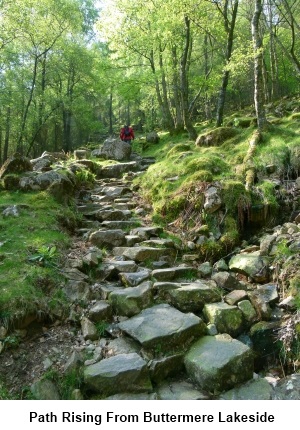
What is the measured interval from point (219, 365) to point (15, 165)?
7.55 m

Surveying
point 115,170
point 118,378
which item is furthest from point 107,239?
point 115,170

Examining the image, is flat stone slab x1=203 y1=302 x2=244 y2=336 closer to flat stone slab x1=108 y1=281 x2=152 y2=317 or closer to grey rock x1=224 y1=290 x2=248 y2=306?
grey rock x1=224 y1=290 x2=248 y2=306

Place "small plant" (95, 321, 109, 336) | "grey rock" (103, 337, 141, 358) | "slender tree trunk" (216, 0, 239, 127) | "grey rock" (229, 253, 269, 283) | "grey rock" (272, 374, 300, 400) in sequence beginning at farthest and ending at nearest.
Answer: "slender tree trunk" (216, 0, 239, 127), "grey rock" (229, 253, 269, 283), "small plant" (95, 321, 109, 336), "grey rock" (103, 337, 141, 358), "grey rock" (272, 374, 300, 400)

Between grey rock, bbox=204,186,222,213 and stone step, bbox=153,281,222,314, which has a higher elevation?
grey rock, bbox=204,186,222,213

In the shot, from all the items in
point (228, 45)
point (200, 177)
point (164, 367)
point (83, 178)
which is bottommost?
point (164, 367)

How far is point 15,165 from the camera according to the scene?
9.05m

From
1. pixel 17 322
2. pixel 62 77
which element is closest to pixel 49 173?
pixel 17 322

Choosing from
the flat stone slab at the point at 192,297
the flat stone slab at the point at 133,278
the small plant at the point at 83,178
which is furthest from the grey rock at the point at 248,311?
the small plant at the point at 83,178

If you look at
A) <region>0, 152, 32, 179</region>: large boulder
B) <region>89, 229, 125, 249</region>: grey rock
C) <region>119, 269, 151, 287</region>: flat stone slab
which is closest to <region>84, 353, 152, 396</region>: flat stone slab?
<region>119, 269, 151, 287</region>: flat stone slab

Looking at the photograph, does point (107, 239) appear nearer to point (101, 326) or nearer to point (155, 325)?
point (101, 326)

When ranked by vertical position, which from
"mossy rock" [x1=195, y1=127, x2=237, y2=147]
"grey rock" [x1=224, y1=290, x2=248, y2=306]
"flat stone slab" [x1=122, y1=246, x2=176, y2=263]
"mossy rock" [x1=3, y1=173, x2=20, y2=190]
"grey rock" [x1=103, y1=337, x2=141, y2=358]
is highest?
"mossy rock" [x1=195, y1=127, x2=237, y2=147]

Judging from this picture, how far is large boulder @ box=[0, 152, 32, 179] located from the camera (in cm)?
894

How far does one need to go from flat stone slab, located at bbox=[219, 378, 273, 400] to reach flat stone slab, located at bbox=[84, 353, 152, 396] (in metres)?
0.82

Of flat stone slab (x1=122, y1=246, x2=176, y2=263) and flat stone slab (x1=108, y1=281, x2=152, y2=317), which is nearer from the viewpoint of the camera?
flat stone slab (x1=108, y1=281, x2=152, y2=317)
